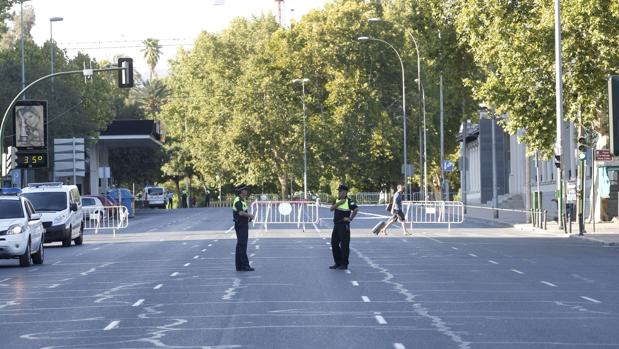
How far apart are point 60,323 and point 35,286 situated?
7911 millimetres

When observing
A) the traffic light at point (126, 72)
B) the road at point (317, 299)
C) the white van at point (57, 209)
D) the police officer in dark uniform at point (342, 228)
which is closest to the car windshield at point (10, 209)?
the road at point (317, 299)

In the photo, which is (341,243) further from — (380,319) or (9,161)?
(9,161)

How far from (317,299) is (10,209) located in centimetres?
1391

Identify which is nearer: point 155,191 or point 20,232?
point 20,232

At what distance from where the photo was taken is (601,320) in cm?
1769

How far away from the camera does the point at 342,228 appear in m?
29.4

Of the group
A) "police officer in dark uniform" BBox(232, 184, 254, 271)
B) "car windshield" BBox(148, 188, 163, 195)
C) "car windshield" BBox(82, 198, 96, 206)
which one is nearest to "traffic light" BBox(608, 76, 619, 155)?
"police officer in dark uniform" BBox(232, 184, 254, 271)

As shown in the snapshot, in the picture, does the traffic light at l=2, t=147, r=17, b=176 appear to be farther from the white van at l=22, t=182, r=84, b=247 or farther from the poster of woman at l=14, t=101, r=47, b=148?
the white van at l=22, t=182, r=84, b=247

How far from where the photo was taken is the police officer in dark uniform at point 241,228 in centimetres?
2878

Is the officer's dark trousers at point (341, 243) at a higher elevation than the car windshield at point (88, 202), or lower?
lower

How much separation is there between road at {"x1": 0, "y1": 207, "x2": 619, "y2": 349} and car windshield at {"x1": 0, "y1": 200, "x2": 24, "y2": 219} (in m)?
1.73

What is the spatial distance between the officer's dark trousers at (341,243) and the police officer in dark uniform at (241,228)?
1778 mm

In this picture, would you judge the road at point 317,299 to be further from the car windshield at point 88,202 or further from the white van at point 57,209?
the car windshield at point 88,202

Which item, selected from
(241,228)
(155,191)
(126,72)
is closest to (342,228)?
(241,228)
